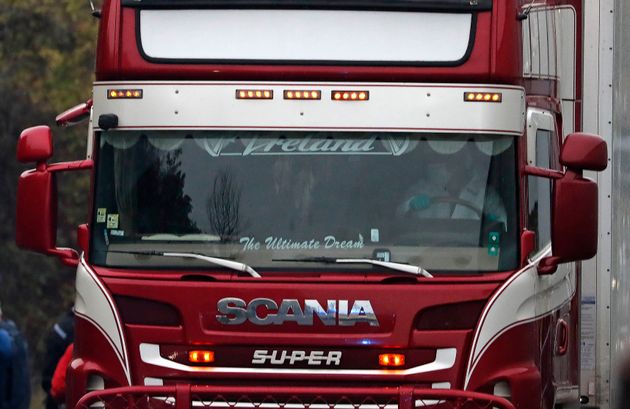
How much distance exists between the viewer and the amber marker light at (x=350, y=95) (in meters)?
9.18

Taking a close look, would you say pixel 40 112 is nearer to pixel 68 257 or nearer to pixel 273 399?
pixel 68 257

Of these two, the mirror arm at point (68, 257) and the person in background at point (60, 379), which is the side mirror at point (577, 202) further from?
the person in background at point (60, 379)

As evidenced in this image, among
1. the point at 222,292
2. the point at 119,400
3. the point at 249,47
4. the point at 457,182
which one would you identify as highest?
the point at 249,47

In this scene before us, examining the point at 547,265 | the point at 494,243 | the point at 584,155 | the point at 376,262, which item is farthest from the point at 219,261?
the point at 584,155

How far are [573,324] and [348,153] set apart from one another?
2227mm

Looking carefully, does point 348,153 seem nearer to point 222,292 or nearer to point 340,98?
point 340,98

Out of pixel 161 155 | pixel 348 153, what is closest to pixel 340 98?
pixel 348 153

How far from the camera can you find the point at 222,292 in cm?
892

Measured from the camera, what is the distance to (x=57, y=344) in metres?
15.0

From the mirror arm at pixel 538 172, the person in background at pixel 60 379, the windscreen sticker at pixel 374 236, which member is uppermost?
the mirror arm at pixel 538 172

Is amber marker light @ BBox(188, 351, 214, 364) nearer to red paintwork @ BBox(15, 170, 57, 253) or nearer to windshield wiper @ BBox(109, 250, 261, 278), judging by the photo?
windshield wiper @ BBox(109, 250, 261, 278)

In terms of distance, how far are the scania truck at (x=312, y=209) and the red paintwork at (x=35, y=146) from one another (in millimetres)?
12

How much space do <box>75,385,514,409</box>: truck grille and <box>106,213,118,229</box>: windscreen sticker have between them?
2.95 ft

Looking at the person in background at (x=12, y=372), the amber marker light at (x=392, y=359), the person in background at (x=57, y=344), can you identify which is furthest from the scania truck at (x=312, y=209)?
the person in background at (x=57, y=344)
